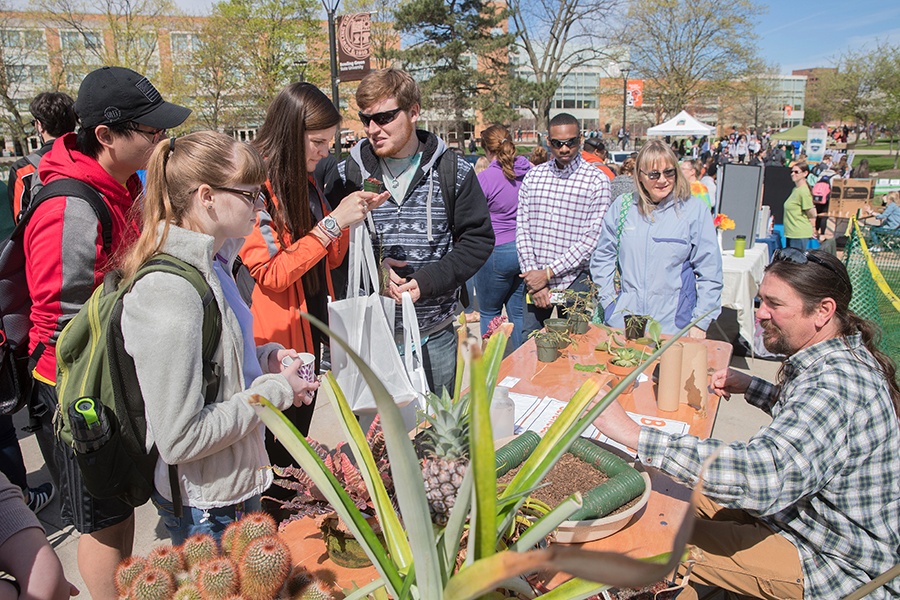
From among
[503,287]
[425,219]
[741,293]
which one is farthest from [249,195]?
[741,293]

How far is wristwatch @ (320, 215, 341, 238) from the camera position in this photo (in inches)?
90.6

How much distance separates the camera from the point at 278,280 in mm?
2199

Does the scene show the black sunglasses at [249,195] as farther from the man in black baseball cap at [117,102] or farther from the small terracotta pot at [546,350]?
the small terracotta pot at [546,350]

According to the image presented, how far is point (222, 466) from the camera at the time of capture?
1.58 m

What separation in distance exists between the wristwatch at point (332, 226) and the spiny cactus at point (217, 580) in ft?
4.71

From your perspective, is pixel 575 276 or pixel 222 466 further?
pixel 575 276

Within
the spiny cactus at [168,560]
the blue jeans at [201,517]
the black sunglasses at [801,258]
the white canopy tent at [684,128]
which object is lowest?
the blue jeans at [201,517]

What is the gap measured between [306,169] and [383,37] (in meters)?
33.2

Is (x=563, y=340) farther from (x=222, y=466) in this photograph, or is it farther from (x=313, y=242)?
(x=222, y=466)

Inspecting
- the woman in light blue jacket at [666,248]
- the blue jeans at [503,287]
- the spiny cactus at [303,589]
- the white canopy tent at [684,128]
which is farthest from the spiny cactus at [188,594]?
the white canopy tent at [684,128]

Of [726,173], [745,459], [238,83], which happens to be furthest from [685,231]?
[238,83]

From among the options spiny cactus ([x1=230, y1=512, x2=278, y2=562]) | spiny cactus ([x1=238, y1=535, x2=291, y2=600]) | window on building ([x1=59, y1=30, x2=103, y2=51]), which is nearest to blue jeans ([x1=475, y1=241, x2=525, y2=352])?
spiny cactus ([x1=230, y1=512, x2=278, y2=562])

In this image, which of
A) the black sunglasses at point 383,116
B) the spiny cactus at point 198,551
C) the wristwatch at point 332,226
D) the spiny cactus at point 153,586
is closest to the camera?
the spiny cactus at point 153,586

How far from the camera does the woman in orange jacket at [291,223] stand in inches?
87.0
